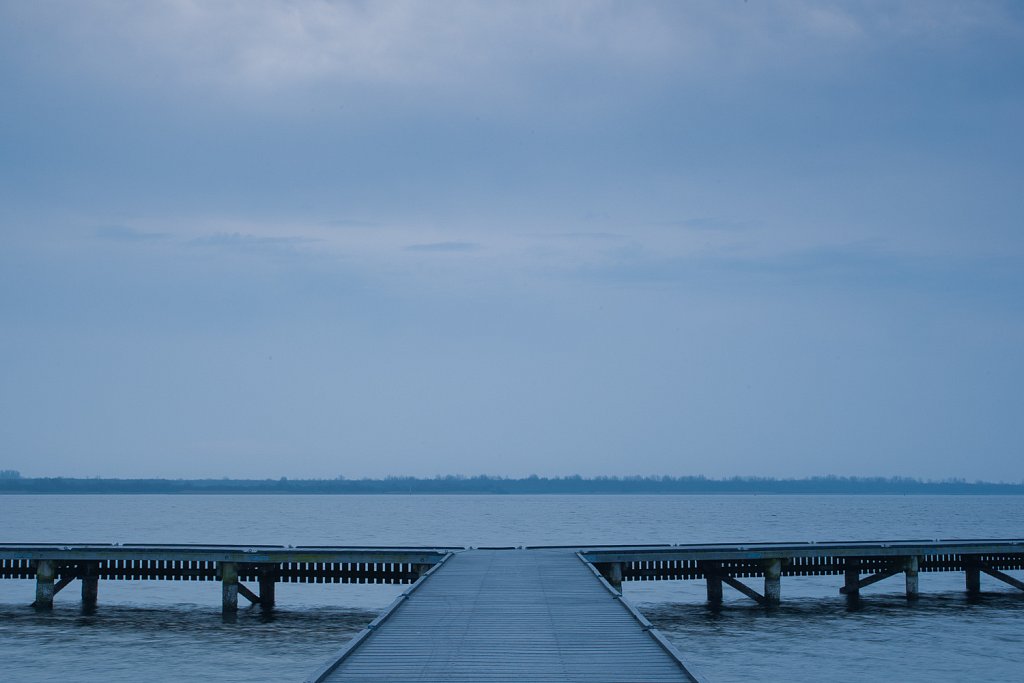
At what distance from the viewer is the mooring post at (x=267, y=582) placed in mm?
38125

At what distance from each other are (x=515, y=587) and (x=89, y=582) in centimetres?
2080

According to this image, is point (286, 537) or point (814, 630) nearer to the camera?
point (814, 630)

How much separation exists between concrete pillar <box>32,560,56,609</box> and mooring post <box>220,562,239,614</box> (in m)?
6.31

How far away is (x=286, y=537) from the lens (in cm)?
10256

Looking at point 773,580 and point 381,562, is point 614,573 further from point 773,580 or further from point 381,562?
point 381,562

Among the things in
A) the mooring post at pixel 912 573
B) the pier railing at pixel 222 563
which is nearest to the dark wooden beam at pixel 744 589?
the mooring post at pixel 912 573

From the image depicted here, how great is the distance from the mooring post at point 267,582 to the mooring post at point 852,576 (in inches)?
874

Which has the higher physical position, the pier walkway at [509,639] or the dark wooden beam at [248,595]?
the pier walkway at [509,639]

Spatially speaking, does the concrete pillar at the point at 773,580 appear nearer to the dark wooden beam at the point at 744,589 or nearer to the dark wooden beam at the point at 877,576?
the dark wooden beam at the point at 744,589

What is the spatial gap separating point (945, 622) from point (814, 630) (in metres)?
5.76

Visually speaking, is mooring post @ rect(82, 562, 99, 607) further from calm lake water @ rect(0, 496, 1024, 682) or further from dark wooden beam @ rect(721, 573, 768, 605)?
dark wooden beam @ rect(721, 573, 768, 605)

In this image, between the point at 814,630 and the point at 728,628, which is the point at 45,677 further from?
the point at 814,630

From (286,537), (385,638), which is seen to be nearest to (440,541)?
(286,537)

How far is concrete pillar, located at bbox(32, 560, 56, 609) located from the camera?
3731 centimetres
